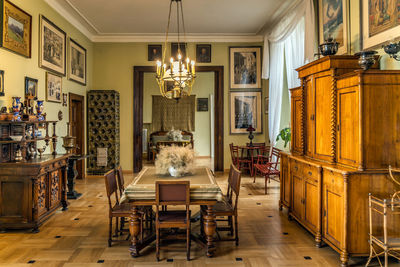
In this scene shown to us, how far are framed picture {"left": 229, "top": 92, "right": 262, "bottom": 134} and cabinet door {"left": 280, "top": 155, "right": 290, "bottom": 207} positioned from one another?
12.8 feet

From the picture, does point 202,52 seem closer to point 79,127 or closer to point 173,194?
point 79,127

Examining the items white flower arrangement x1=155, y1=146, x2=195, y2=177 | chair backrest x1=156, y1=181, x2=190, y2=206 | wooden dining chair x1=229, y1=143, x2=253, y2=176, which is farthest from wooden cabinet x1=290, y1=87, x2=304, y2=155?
wooden dining chair x1=229, y1=143, x2=253, y2=176

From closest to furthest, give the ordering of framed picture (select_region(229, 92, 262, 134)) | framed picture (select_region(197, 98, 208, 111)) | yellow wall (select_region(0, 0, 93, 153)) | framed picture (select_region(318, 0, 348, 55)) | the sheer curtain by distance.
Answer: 1. framed picture (select_region(318, 0, 348, 55))
2. yellow wall (select_region(0, 0, 93, 153))
3. the sheer curtain
4. framed picture (select_region(229, 92, 262, 134))
5. framed picture (select_region(197, 98, 208, 111))

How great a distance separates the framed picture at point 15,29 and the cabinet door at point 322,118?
457 cm

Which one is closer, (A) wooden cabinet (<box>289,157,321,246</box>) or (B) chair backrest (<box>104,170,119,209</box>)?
(B) chair backrest (<box>104,170,119,209</box>)

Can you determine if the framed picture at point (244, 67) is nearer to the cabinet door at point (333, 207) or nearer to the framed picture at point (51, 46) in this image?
the framed picture at point (51, 46)

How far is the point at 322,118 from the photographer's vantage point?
12.3 feet

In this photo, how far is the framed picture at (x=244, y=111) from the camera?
343 inches

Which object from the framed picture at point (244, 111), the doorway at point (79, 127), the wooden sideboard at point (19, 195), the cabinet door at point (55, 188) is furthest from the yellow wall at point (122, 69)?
the wooden sideboard at point (19, 195)

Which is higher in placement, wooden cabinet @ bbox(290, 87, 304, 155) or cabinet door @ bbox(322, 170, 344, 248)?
wooden cabinet @ bbox(290, 87, 304, 155)

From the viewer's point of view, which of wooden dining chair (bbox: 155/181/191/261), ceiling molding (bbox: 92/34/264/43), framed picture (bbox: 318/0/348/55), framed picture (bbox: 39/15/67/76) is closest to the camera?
wooden dining chair (bbox: 155/181/191/261)

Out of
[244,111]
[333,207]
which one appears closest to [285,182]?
[333,207]

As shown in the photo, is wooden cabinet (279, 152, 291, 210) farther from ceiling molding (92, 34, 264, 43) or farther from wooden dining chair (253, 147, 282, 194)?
ceiling molding (92, 34, 264, 43)

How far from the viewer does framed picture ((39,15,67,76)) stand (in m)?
5.61
